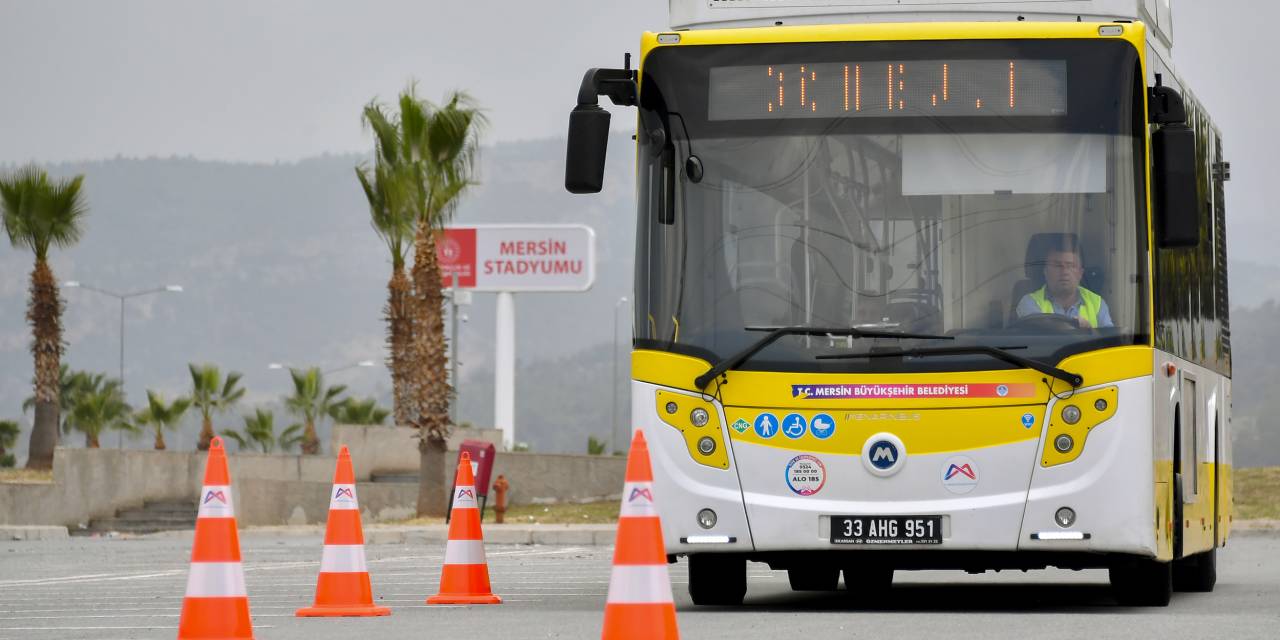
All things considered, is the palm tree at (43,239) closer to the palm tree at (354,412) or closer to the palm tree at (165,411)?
the palm tree at (165,411)

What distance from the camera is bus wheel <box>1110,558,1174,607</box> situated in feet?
41.6

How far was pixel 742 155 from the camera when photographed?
12.0 m

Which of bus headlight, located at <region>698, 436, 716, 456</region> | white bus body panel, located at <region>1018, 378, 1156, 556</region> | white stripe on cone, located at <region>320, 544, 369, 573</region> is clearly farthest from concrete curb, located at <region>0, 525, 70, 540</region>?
white bus body panel, located at <region>1018, 378, 1156, 556</region>

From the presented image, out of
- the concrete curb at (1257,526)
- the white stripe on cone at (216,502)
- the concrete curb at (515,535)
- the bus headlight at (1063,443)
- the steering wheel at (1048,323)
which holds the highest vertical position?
the steering wheel at (1048,323)

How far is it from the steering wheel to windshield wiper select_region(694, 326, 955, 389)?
1.28ft

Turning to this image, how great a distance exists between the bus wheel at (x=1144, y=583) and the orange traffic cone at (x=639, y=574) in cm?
532

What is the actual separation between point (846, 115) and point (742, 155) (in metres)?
0.62

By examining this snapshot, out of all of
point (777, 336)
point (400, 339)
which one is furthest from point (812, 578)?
point (400, 339)

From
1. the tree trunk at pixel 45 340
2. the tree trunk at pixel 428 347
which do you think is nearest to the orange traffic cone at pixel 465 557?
the tree trunk at pixel 428 347

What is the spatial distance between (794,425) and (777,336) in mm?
494

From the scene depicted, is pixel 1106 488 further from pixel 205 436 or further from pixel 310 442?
pixel 310 442

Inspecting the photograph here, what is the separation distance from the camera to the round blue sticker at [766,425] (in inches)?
460

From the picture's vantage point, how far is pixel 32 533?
35031 millimetres

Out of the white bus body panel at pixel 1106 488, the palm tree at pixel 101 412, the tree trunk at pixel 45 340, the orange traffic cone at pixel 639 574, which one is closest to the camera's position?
the orange traffic cone at pixel 639 574
